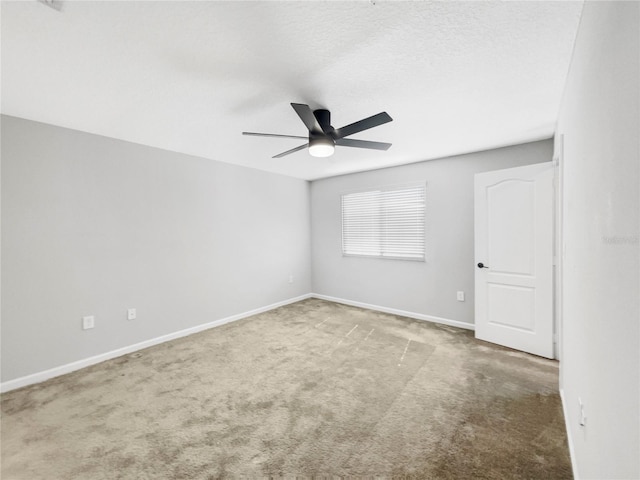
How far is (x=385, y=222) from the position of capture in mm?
4555

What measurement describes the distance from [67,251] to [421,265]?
14.4 feet

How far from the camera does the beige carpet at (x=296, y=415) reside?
63.1 inches

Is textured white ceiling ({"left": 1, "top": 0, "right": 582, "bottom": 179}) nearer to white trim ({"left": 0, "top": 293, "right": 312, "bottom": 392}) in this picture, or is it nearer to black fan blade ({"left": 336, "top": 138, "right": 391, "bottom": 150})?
black fan blade ({"left": 336, "top": 138, "right": 391, "bottom": 150})

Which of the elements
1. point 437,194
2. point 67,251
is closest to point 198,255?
point 67,251

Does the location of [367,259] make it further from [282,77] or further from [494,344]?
[282,77]

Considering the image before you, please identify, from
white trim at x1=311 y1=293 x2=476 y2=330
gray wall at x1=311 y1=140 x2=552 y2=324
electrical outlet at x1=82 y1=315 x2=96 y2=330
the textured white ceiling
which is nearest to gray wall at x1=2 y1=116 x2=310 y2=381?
electrical outlet at x1=82 y1=315 x2=96 y2=330

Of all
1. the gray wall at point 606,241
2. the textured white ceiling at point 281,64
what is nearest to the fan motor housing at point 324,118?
the textured white ceiling at point 281,64

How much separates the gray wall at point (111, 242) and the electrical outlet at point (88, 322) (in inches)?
1.7

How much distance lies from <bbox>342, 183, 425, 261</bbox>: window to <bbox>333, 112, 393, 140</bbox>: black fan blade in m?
2.23

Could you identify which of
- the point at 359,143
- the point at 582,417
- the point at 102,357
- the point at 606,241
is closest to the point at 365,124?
the point at 359,143

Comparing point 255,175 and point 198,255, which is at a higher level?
point 255,175

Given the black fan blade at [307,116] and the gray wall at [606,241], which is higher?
the black fan blade at [307,116]

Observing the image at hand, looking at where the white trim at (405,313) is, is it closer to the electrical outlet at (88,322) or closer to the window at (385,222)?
the window at (385,222)

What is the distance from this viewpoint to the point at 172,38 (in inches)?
59.9
